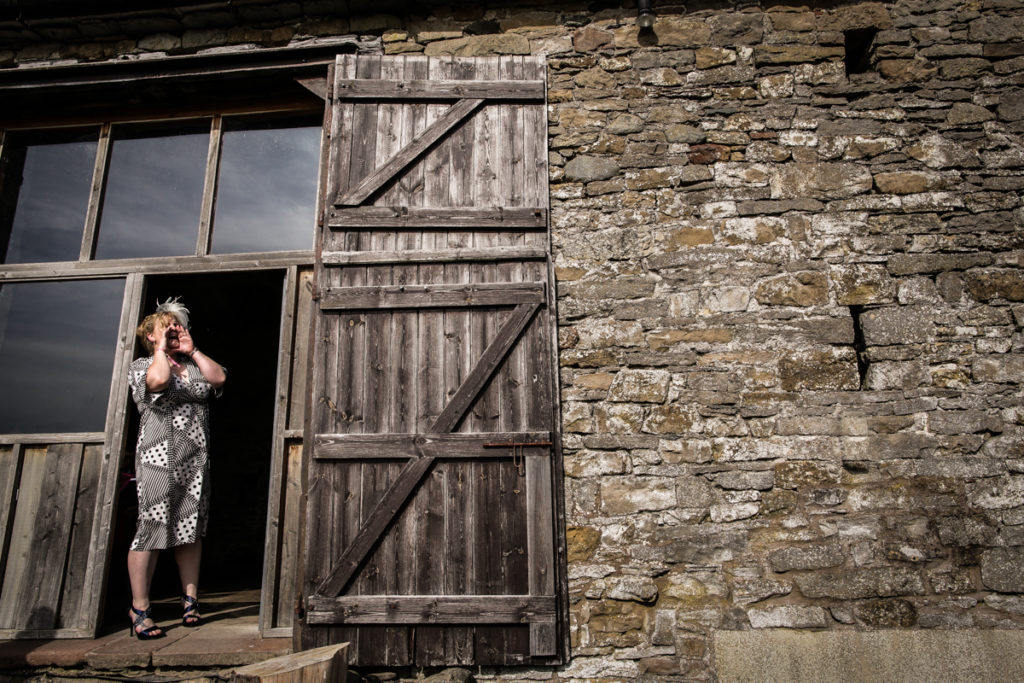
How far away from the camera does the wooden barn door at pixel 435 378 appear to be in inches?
118

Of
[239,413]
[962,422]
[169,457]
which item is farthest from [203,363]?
[239,413]

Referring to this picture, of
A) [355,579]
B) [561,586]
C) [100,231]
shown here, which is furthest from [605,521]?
[100,231]

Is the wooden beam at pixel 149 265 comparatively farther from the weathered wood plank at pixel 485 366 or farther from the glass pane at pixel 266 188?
the weathered wood plank at pixel 485 366

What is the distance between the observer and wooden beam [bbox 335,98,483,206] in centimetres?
353

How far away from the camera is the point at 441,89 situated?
3.67 m

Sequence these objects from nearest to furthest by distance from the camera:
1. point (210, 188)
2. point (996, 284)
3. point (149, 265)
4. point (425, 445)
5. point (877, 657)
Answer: point (877, 657) < point (425, 445) < point (996, 284) < point (149, 265) < point (210, 188)

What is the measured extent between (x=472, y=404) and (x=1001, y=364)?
9.30 ft

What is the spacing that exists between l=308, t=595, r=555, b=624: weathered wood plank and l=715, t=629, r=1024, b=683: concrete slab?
0.96 meters

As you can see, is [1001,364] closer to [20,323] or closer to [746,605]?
[746,605]

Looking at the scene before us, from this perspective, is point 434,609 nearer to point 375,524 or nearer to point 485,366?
point 375,524

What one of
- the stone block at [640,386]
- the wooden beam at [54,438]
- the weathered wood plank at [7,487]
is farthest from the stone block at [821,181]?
the weathered wood plank at [7,487]

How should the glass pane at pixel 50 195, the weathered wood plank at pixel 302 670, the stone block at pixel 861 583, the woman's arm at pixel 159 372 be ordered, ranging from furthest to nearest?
the glass pane at pixel 50 195 < the woman's arm at pixel 159 372 < the stone block at pixel 861 583 < the weathered wood plank at pixel 302 670

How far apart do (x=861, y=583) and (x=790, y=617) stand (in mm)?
400

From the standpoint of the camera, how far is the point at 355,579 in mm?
3066
